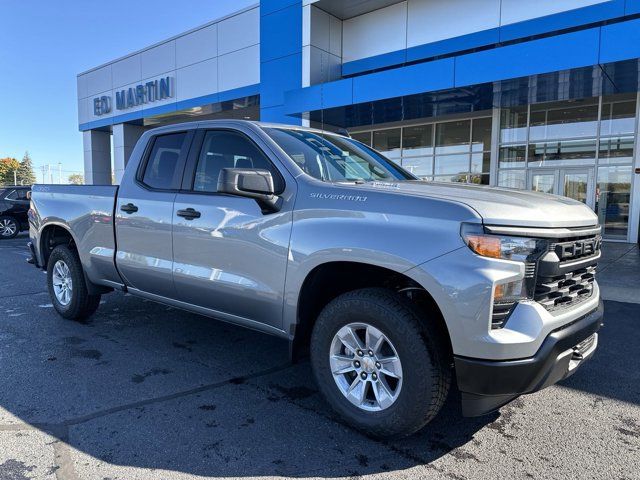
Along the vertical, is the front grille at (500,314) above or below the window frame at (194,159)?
below

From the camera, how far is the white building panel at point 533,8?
42.1ft

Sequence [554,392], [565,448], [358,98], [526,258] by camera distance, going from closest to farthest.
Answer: [526,258] < [565,448] < [554,392] < [358,98]

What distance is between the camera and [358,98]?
13992mm

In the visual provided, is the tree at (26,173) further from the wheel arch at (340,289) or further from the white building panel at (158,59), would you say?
the wheel arch at (340,289)

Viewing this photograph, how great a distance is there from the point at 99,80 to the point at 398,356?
28.5 metres

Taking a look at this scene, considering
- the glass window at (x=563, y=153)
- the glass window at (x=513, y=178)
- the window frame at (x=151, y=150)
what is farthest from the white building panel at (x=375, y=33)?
the window frame at (x=151, y=150)

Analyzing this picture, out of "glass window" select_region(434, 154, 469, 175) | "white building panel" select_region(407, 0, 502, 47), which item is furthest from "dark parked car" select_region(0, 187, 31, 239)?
"glass window" select_region(434, 154, 469, 175)

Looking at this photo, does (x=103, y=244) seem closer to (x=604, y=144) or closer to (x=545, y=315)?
(x=545, y=315)

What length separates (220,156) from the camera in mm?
4004

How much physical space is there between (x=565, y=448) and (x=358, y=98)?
12.3 m

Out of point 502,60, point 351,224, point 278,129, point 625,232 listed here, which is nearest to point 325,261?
point 351,224

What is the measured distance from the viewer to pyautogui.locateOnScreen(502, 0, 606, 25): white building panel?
1283cm

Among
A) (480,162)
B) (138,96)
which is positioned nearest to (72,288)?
(480,162)

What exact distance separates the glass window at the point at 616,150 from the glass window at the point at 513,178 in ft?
7.52
